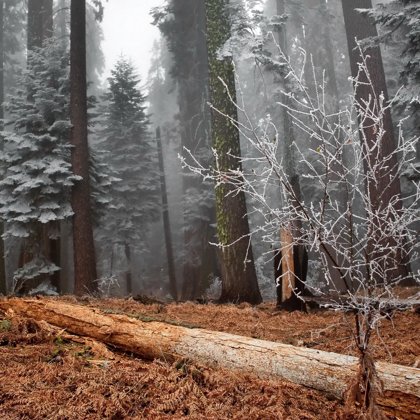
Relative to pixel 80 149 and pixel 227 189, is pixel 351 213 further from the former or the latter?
pixel 80 149

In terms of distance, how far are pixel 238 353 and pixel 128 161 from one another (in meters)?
19.7

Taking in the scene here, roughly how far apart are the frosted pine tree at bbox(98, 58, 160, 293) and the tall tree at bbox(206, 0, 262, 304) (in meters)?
12.5

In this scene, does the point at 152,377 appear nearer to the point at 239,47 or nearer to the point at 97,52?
the point at 239,47

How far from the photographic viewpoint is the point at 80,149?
11.3 m

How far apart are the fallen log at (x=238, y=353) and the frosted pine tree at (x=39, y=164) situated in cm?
699

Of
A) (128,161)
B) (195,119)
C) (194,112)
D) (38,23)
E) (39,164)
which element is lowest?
(39,164)

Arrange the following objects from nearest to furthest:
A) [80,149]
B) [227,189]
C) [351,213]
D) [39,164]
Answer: [351,213] < [227,189] < [80,149] < [39,164]

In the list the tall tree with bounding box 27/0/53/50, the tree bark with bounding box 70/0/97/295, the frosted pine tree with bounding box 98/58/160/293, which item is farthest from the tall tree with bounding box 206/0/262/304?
the frosted pine tree with bounding box 98/58/160/293

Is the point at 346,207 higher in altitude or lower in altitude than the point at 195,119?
lower

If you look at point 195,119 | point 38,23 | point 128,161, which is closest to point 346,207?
point 38,23

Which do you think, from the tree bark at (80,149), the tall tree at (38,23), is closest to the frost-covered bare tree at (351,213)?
the tree bark at (80,149)

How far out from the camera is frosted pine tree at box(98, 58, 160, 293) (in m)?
21.2

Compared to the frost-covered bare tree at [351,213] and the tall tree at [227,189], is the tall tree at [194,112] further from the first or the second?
the frost-covered bare tree at [351,213]

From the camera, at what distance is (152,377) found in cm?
325
